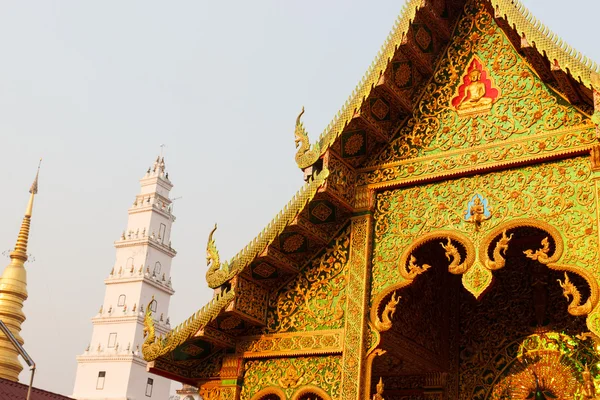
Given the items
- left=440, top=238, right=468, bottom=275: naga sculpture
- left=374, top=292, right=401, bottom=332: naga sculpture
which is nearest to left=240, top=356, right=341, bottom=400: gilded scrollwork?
left=374, top=292, right=401, bottom=332: naga sculpture

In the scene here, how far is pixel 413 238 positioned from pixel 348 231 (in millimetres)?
767

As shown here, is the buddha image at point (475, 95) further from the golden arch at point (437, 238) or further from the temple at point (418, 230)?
the golden arch at point (437, 238)

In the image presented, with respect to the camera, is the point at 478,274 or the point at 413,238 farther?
the point at 413,238

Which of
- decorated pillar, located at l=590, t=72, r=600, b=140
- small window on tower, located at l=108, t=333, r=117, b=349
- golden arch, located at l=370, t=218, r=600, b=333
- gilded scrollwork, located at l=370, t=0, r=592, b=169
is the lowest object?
golden arch, located at l=370, t=218, r=600, b=333

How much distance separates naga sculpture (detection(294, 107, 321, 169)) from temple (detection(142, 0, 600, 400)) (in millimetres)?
21

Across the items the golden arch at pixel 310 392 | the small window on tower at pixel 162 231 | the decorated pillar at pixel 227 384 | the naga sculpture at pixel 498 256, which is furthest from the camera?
the small window on tower at pixel 162 231

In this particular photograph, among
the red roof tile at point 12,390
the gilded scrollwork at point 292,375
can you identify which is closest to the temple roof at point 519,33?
the gilded scrollwork at point 292,375

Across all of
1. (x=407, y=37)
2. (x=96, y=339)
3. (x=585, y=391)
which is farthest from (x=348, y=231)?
(x=96, y=339)

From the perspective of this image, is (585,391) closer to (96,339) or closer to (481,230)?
(481,230)

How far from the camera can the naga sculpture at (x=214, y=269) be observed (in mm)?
8539

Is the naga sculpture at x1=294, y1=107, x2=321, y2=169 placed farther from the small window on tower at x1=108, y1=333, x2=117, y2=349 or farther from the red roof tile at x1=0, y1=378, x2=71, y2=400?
the small window on tower at x1=108, y1=333, x2=117, y2=349

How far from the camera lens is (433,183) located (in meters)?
8.34

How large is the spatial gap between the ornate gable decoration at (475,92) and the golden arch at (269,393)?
3.26 meters

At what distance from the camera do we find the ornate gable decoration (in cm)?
835
